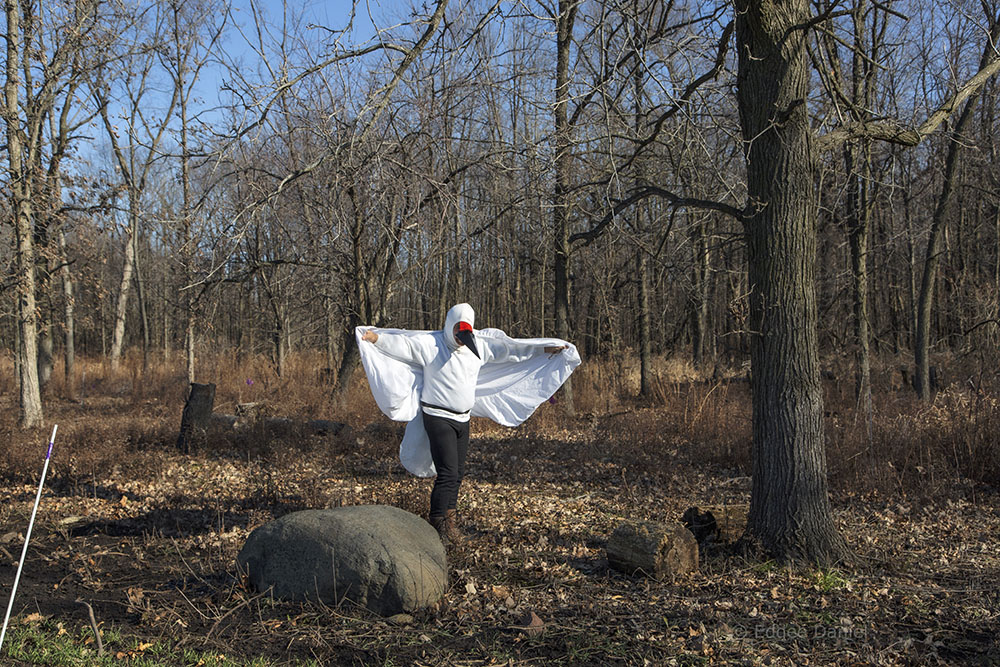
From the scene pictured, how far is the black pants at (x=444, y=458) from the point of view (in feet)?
19.8

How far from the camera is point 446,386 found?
20.0ft

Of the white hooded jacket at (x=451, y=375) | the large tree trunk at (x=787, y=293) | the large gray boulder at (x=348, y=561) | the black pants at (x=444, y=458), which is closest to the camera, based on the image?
the large gray boulder at (x=348, y=561)

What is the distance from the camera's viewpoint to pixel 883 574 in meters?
5.47

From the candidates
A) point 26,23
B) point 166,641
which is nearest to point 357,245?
point 26,23

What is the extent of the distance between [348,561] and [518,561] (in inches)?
64.2

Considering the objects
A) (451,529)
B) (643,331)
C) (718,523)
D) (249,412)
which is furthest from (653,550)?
(643,331)

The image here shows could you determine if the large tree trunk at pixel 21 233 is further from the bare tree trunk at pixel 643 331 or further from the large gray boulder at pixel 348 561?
the bare tree trunk at pixel 643 331

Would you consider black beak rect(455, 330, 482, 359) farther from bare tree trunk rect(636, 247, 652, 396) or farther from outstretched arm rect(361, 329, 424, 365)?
bare tree trunk rect(636, 247, 652, 396)

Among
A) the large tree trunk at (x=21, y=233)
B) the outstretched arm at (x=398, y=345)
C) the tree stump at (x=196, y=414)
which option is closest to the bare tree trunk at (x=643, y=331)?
the tree stump at (x=196, y=414)

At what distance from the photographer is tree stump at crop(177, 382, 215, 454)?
11.0 meters

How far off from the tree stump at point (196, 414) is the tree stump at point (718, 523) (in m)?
7.69

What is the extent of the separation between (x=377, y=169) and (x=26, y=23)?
24.4 ft

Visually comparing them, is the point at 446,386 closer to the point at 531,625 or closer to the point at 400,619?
the point at 400,619

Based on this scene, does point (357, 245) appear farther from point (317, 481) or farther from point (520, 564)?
point (520, 564)
